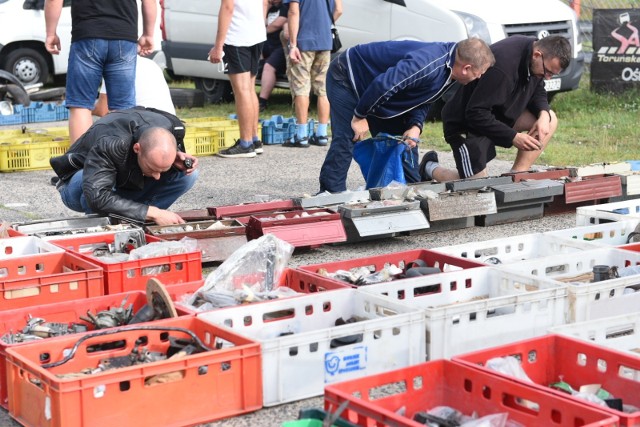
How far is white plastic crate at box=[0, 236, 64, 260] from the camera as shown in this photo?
5.55 metres

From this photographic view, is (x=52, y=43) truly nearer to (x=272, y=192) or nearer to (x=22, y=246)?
(x=272, y=192)

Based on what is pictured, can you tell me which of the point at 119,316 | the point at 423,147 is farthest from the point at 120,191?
the point at 423,147

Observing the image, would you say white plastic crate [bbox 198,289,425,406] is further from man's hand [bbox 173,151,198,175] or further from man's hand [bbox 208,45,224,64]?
man's hand [bbox 208,45,224,64]

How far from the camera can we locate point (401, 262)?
5.32 meters

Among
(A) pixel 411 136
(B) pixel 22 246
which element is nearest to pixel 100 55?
(A) pixel 411 136

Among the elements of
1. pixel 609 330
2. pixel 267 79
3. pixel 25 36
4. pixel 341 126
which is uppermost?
pixel 25 36

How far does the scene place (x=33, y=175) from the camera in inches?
369

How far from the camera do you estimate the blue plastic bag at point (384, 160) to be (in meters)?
7.69

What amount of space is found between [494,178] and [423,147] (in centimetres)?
359

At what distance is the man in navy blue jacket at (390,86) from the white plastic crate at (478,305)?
2534 mm

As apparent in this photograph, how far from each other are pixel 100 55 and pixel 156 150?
2302 mm

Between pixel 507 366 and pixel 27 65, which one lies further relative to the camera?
pixel 27 65

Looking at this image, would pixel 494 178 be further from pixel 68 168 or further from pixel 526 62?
pixel 68 168

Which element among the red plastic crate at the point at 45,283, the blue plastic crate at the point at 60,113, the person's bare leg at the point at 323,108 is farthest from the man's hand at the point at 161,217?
the blue plastic crate at the point at 60,113
